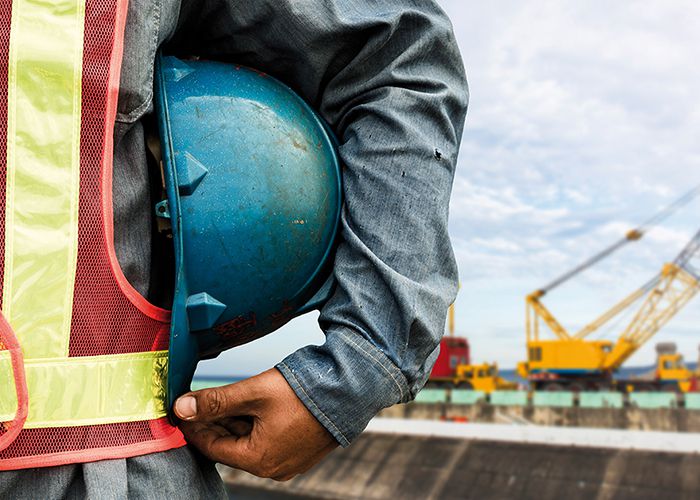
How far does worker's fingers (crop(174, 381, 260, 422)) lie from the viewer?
0.96 metres

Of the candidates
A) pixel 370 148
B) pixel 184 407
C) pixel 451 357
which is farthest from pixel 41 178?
pixel 451 357

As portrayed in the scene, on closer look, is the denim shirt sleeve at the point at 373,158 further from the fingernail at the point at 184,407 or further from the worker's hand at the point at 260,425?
the fingernail at the point at 184,407

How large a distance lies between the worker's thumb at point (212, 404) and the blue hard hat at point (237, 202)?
0.02m

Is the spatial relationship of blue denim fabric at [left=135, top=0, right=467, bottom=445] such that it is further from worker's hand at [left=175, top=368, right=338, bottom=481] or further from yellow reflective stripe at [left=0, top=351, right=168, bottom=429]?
yellow reflective stripe at [left=0, top=351, right=168, bottom=429]

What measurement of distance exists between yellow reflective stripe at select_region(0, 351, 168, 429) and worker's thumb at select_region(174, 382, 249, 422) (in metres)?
0.03

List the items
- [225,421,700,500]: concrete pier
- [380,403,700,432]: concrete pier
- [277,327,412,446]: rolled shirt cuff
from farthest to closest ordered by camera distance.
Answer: [380,403,700,432]: concrete pier
[225,421,700,500]: concrete pier
[277,327,412,446]: rolled shirt cuff

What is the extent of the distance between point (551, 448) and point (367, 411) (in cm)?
1368

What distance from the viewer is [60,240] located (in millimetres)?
856

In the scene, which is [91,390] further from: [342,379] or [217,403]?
[342,379]

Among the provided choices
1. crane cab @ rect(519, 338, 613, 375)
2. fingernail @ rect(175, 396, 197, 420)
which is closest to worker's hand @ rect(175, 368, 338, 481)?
fingernail @ rect(175, 396, 197, 420)

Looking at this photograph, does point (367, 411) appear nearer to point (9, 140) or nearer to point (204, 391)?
point (204, 391)

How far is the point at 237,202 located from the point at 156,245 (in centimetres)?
12

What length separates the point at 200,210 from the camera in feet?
3.19

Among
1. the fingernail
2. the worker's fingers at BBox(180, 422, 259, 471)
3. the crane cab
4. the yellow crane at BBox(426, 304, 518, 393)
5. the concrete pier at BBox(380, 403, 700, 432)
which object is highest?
the fingernail
